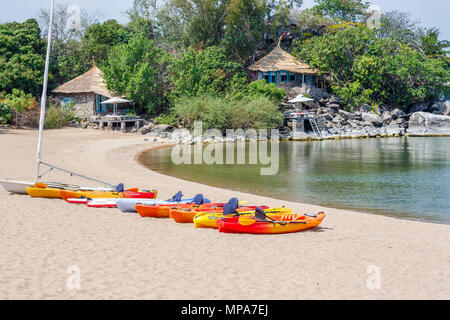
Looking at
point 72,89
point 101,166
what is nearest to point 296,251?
point 101,166

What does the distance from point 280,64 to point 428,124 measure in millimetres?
15344

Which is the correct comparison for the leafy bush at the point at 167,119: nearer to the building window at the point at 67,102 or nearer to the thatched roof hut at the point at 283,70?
the building window at the point at 67,102

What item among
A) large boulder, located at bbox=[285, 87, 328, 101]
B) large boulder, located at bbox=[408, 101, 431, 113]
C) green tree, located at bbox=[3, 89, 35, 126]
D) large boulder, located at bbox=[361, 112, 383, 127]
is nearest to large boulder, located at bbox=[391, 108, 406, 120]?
large boulder, located at bbox=[361, 112, 383, 127]

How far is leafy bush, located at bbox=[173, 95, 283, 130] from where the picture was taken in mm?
35000

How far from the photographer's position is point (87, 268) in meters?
6.77

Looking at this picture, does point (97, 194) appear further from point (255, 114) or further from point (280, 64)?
point (280, 64)

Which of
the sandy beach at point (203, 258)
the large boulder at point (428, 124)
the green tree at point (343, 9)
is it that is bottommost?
the sandy beach at point (203, 258)

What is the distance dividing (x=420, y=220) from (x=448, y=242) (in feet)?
10.4

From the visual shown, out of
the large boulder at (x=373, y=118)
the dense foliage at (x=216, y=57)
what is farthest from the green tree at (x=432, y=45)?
the large boulder at (x=373, y=118)

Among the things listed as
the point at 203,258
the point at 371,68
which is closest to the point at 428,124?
the point at 371,68

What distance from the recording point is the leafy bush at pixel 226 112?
115 feet

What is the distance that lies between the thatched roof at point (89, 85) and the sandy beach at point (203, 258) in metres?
27.2

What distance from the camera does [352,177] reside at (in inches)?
763
